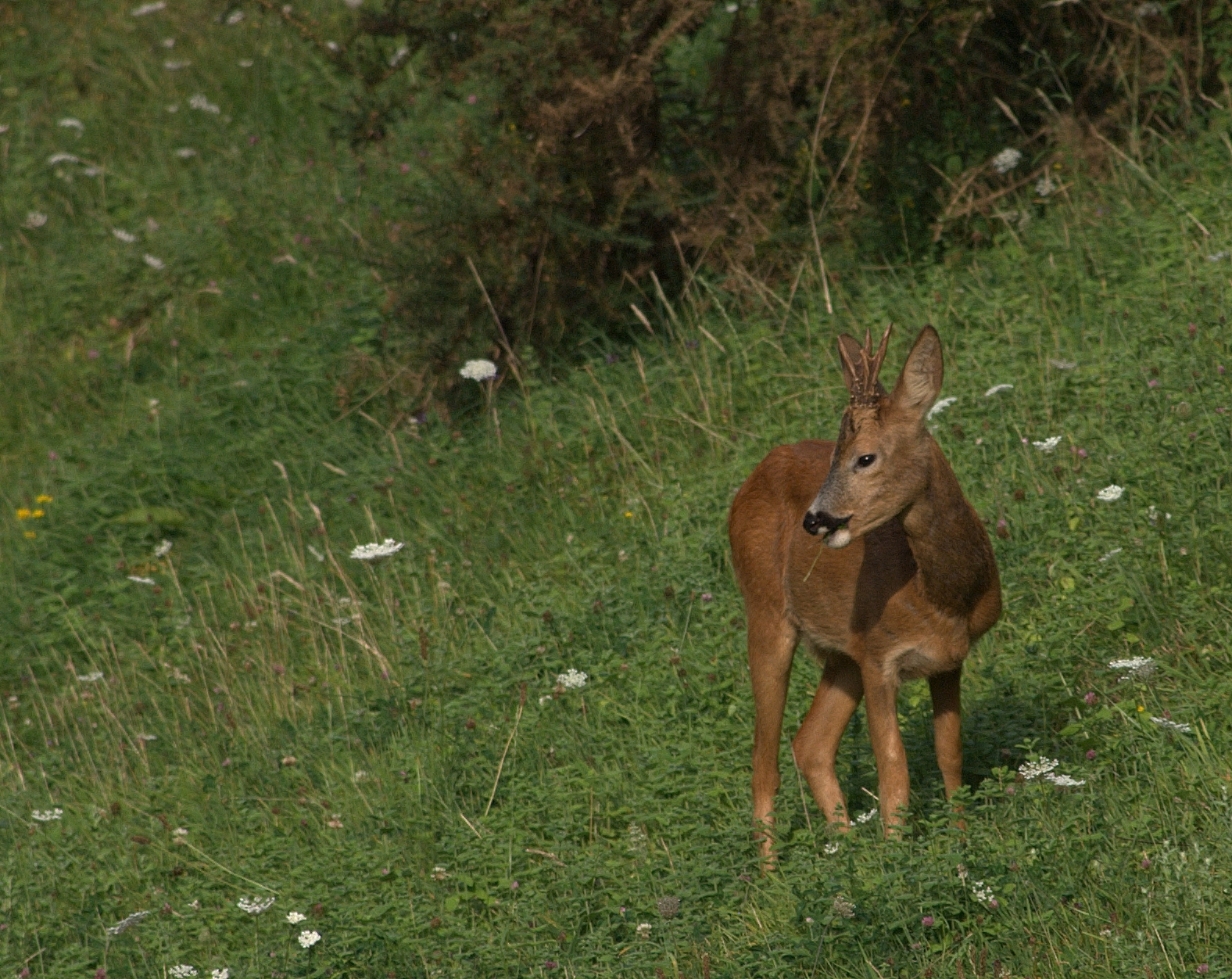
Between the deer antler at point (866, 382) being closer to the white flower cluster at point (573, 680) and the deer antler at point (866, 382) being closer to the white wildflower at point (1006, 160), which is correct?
the white flower cluster at point (573, 680)

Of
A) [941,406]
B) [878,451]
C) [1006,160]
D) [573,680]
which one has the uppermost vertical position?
[878,451]

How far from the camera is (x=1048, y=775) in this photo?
4875 mm

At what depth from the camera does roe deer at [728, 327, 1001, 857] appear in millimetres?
4898

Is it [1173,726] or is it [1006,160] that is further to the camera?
[1006,160]

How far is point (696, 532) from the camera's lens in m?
7.48

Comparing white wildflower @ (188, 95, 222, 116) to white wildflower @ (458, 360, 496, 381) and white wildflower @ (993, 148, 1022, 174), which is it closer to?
white wildflower @ (458, 360, 496, 381)

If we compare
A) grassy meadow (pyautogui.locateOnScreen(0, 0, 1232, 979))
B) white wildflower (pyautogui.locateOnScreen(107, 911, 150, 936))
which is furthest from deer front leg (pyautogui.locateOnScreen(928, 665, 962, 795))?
white wildflower (pyautogui.locateOnScreen(107, 911, 150, 936))

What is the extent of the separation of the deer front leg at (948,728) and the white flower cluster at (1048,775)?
267 mm

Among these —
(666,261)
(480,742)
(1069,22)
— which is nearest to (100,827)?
(480,742)

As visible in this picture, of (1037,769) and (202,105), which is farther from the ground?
(202,105)

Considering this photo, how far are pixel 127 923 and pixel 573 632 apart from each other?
2.21 meters

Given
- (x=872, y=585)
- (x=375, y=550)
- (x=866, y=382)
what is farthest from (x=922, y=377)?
(x=375, y=550)

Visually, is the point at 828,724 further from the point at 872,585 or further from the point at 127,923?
the point at 127,923

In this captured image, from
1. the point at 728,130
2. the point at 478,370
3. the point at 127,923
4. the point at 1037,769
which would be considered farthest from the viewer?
the point at 728,130
